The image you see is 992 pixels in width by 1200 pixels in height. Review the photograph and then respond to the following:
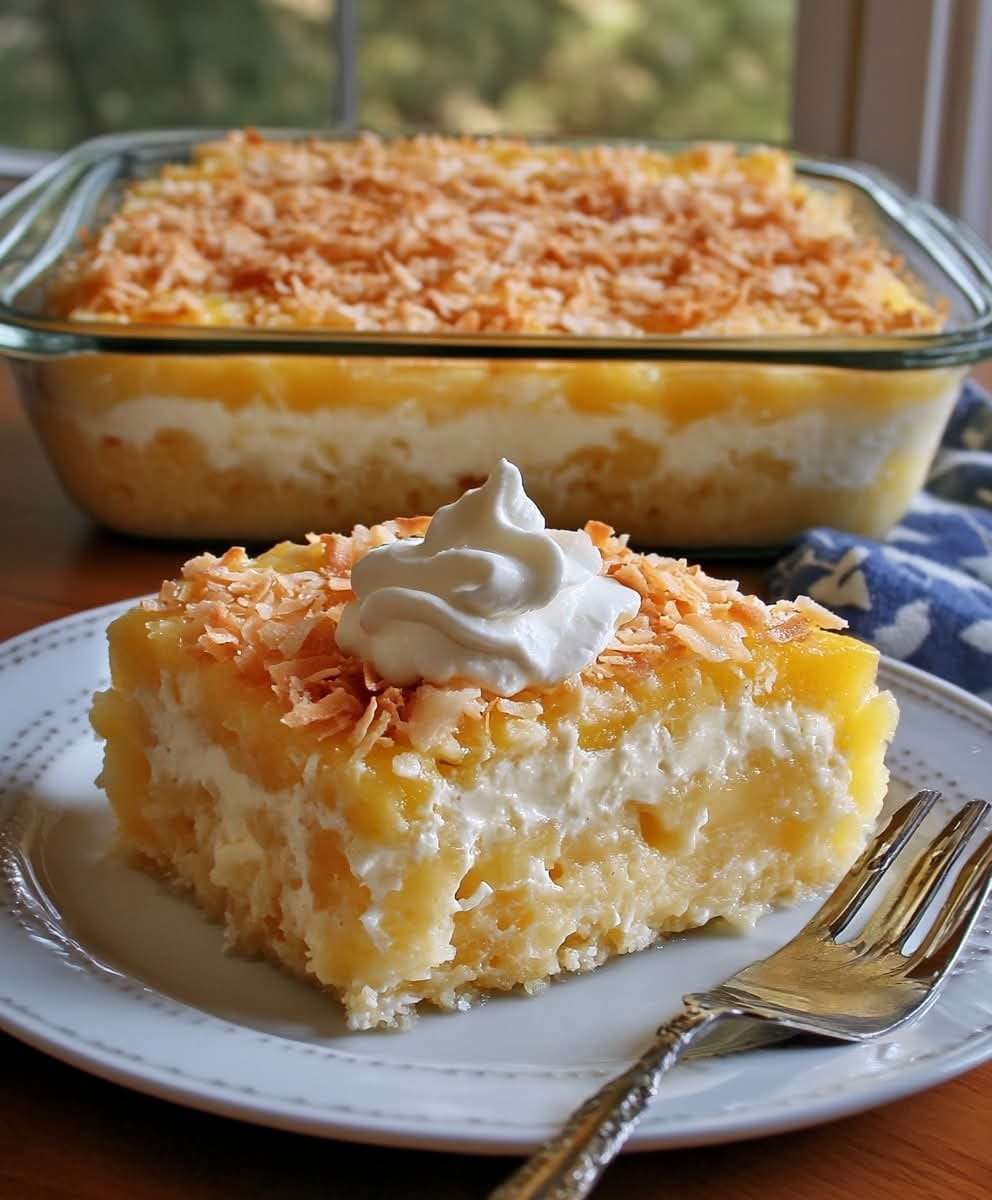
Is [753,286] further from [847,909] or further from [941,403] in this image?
[847,909]

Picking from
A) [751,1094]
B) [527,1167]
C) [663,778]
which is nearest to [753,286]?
[663,778]

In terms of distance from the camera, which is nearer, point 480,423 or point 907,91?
point 480,423

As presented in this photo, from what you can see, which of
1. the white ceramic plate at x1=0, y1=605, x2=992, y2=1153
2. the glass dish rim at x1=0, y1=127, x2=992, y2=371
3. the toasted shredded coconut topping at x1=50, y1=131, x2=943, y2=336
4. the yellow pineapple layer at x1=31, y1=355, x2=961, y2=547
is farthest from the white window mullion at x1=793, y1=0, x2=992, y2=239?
the white ceramic plate at x1=0, y1=605, x2=992, y2=1153

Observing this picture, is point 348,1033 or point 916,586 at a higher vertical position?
point 348,1033

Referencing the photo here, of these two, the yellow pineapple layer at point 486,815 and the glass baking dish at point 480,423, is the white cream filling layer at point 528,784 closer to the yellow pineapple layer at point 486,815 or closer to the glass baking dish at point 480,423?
→ the yellow pineapple layer at point 486,815

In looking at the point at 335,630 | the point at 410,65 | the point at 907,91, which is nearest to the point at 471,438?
the point at 335,630

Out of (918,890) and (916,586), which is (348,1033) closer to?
(918,890)
